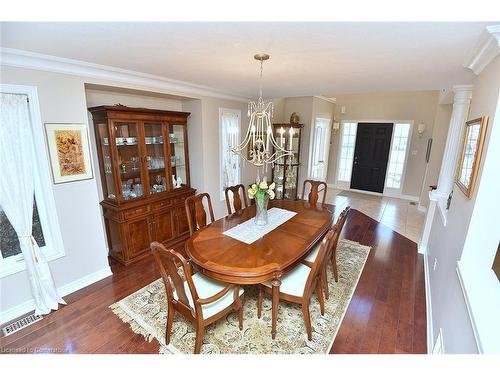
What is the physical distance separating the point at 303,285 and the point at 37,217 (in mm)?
2602

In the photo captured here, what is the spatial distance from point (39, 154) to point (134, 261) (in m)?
1.61

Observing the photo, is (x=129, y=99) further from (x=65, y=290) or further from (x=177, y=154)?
(x=65, y=290)

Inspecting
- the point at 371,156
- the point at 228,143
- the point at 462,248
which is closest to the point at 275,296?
the point at 462,248

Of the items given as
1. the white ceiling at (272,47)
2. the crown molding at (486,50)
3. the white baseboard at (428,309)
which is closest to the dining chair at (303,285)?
the white baseboard at (428,309)

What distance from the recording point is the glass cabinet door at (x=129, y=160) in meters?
2.86

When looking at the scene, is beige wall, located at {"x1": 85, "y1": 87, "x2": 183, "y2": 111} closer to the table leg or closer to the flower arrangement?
the flower arrangement

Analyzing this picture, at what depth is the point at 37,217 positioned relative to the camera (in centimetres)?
226

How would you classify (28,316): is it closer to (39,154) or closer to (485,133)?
(39,154)

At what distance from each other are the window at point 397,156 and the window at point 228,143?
14.1 feet

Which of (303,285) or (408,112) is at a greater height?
(408,112)

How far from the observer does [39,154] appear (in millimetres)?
2117

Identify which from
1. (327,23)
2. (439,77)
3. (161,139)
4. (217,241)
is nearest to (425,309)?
(217,241)

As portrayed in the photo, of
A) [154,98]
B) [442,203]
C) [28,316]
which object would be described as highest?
[154,98]

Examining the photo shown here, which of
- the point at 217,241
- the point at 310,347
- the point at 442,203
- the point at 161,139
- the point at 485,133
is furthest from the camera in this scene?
the point at 161,139
